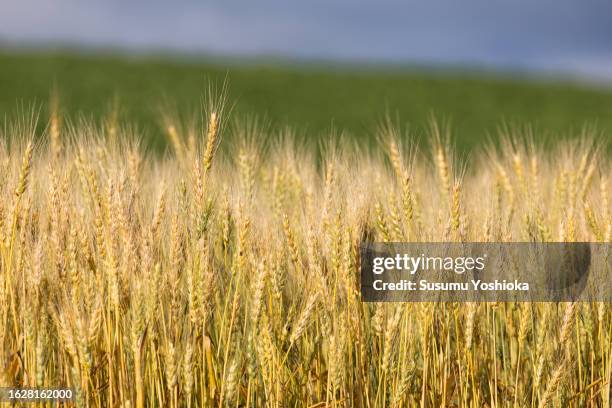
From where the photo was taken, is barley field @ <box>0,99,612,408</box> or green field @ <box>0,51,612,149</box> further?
green field @ <box>0,51,612,149</box>

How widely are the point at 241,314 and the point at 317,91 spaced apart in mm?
17856

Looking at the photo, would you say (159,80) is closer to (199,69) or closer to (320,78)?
(199,69)

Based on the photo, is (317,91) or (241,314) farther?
(317,91)

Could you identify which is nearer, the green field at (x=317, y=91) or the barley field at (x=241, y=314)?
the barley field at (x=241, y=314)

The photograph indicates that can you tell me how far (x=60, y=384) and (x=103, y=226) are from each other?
1.61ft

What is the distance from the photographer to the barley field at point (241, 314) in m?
1.92

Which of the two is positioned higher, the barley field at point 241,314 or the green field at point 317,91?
the green field at point 317,91

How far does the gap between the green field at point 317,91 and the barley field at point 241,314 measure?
12.5 meters

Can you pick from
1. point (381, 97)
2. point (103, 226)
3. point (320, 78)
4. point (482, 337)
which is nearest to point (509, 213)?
point (482, 337)

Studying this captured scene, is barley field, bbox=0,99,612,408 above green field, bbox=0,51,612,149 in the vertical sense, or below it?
below

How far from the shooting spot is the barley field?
6.28 feet

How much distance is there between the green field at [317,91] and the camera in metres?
16.5

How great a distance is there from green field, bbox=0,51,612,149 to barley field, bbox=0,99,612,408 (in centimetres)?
1245

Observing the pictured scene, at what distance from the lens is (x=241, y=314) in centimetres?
231
